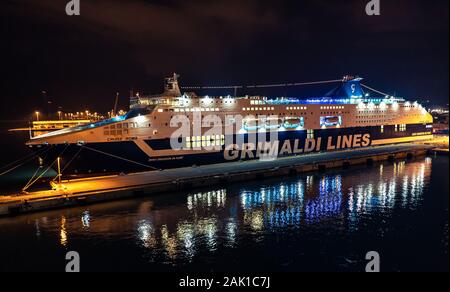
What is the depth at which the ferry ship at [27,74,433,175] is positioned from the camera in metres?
23.3

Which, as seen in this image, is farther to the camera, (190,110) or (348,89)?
(348,89)

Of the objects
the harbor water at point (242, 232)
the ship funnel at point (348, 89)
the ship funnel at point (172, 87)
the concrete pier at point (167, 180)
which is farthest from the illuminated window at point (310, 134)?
the ship funnel at point (172, 87)

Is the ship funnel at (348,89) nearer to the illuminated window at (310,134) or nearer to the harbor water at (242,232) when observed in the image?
the illuminated window at (310,134)

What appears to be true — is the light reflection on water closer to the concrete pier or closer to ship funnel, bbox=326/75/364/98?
the concrete pier

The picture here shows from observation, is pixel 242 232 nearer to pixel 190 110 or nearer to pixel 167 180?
pixel 167 180

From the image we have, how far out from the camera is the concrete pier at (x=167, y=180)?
17797 millimetres

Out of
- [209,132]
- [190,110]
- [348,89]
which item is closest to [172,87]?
[190,110]

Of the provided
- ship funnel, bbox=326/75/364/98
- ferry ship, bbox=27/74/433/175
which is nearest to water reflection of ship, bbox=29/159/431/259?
ferry ship, bbox=27/74/433/175

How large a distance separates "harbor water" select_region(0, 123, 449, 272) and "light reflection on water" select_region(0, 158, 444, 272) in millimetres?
46

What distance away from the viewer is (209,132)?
91.2 feet

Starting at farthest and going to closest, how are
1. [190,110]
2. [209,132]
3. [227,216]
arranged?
[209,132], [190,110], [227,216]

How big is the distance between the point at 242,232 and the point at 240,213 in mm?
2540

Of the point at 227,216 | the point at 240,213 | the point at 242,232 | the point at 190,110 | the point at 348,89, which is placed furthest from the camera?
the point at 348,89
